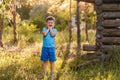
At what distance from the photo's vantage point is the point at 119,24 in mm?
8906

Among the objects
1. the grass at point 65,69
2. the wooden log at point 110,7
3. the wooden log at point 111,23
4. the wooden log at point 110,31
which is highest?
the wooden log at point 110,7

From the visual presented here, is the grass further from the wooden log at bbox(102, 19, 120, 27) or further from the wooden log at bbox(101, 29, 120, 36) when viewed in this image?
the wooden log at bbox(102, 19, 120, 27)

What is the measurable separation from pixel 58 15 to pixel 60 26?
115cm

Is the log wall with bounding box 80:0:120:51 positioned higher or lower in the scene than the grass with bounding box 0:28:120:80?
higher

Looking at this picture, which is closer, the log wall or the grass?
the grass

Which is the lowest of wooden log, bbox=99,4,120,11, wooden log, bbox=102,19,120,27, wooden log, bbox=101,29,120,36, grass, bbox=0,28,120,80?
grass, bbox=0,28,120,80

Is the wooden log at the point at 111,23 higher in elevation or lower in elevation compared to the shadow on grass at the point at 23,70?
higher

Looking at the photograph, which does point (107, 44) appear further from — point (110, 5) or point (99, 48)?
point (110, 5)

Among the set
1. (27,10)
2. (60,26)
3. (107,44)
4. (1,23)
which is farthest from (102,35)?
(27,10)

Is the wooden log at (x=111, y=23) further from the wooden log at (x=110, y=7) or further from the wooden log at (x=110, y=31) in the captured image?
the wooden log at (x=110, y=7)

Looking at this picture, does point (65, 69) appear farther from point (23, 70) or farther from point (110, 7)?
point (110, 7)

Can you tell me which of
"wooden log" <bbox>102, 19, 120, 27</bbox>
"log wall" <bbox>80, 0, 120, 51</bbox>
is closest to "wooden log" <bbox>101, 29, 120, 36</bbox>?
"log wall" <bbox>80, 0, 120, 51</bbox>

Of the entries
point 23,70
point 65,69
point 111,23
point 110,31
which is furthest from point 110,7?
point 23,70

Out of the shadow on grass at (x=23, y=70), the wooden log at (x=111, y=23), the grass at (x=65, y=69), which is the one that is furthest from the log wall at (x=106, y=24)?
the shadow on grass at (x=23, y=70)
